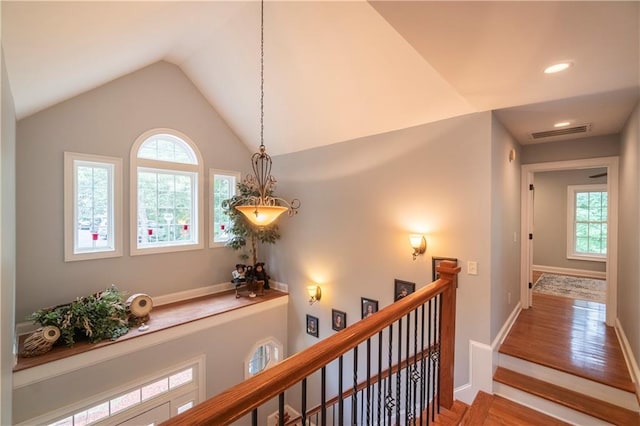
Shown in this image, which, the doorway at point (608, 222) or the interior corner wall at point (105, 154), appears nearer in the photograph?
the interior corner wall at point (105, 154)

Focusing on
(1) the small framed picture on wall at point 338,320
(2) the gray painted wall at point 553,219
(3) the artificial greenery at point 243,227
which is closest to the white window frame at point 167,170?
(3) the artificial greenery at point 243,227

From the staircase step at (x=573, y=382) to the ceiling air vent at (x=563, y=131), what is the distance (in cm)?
270

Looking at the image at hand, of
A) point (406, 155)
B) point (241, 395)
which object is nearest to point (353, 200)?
point (406, 155)

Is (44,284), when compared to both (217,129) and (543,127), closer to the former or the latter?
(217,129)

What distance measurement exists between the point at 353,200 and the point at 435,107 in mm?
1620

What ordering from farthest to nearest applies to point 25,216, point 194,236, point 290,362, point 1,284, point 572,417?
point 194,236, point 25,216, point 572,417, point 1,284, point 290,362

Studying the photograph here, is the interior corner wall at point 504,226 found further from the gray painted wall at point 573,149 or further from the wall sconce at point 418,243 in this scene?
the wall sconce at point 418,243

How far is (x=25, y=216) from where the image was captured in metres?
3.25

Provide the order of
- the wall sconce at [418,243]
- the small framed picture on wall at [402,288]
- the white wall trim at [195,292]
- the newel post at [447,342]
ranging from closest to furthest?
the newel post at [447,342], the wall sconce at [418,243], the small framed picture on wall at [402,288], the white wall trim at [195,292]

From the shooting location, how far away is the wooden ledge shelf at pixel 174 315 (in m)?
2.85

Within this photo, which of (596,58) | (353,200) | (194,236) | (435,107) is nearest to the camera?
(596,58)

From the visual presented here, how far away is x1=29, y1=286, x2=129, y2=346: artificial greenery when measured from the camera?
3084 millimetres

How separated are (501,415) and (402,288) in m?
1.45

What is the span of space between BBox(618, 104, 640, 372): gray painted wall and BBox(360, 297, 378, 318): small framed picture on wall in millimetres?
2428
